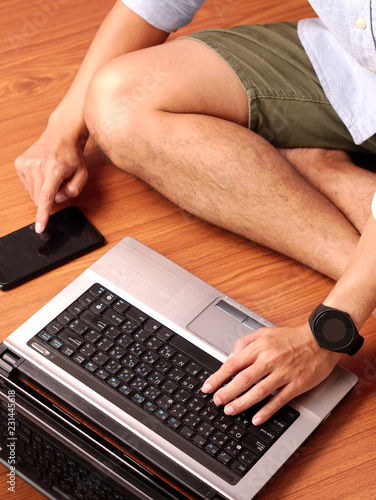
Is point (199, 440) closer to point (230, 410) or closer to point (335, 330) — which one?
point (230, 410)

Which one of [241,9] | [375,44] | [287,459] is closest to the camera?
[287,459]

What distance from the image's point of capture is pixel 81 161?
1.00 m

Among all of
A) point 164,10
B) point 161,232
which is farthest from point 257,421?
point 164,10

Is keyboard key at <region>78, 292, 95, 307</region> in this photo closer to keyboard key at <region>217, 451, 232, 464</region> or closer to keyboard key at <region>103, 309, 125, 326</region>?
keyboard key at <region>103, 309, 125, 326</region>

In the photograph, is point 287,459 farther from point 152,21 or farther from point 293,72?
point 152,21

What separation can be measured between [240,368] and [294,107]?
1.52ft

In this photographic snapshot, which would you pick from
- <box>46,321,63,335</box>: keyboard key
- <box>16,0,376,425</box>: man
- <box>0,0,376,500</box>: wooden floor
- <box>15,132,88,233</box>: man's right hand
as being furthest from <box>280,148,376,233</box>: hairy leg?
<box>46,321,63,335</box>: keyboard key

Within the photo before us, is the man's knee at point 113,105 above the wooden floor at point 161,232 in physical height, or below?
above

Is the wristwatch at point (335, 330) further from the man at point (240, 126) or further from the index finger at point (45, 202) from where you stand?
the index finger at point (45, 202)

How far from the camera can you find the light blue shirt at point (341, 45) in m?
0.83

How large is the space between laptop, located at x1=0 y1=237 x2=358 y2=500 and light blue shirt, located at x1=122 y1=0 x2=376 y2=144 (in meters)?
0.37

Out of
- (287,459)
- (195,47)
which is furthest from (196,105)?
(287,459)

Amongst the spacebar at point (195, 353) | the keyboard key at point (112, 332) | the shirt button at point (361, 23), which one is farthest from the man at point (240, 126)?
the keyboard key at point (112, 332)

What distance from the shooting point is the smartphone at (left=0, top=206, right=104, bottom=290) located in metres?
0.90
